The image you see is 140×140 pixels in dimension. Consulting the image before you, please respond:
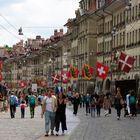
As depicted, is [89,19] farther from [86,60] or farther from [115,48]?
[115,48]

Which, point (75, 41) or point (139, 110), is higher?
point (75, 41)

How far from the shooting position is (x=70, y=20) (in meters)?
125

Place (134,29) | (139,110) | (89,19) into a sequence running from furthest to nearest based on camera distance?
(89,19) < (134,29) < (139,110)

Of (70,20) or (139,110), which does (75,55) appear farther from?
(139,110)

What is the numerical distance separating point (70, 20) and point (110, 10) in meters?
34.9

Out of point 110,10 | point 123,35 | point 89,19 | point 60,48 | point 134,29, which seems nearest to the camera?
point 134,29

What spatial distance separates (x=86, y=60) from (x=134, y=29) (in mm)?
31651

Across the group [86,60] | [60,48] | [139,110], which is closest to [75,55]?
[86,60]

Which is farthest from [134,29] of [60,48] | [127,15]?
[60,48]

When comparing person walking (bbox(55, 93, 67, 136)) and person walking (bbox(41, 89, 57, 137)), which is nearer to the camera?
person walking (bbox(41, 89, 57, 137))

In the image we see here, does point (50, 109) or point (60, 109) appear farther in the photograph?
point (60, 109)

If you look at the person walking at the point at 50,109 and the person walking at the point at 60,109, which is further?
the person walking at the point at 60,109

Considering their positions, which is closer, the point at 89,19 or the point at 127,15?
the point at 127,15

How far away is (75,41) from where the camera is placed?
12231cm
